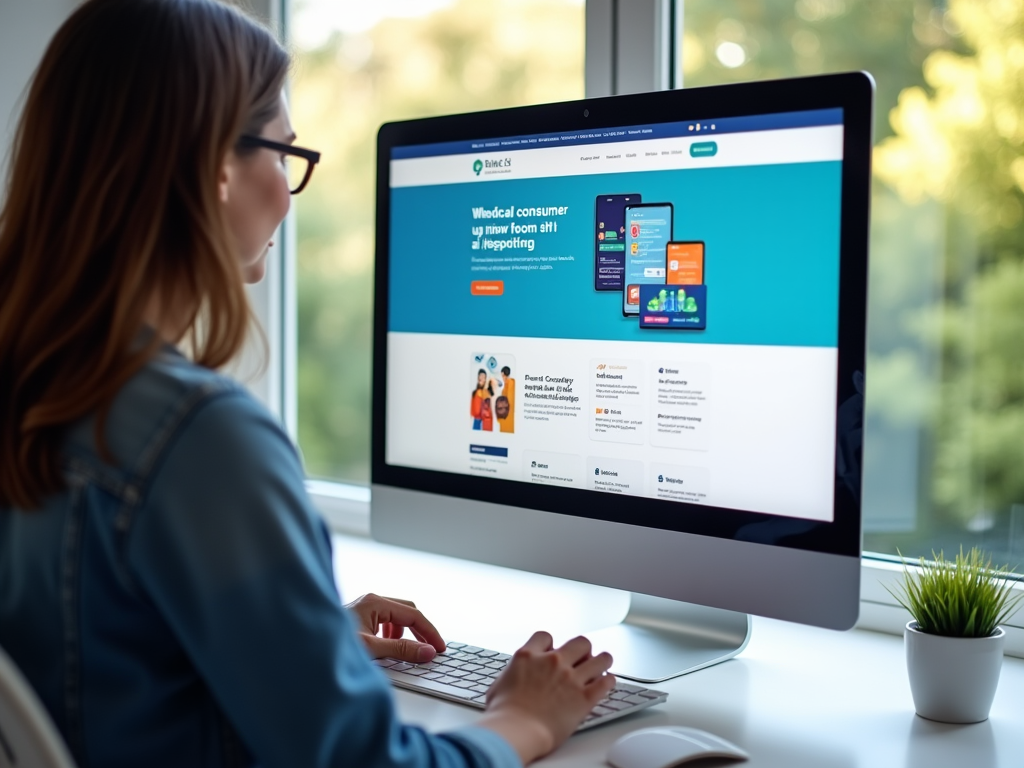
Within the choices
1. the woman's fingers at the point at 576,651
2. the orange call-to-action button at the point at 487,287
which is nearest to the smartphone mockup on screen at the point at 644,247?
the orange call-to-action button at the point at 487,287

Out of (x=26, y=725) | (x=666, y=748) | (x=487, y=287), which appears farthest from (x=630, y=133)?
(x=26, y=725)

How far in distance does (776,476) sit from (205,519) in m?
0.55

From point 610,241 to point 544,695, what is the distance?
18.3 inches

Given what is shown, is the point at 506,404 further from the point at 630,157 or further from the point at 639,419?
the point at 630,157

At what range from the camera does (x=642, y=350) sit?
1031mm

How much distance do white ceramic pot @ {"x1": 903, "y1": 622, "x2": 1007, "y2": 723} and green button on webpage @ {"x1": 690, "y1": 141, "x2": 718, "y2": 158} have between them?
492 millimetres

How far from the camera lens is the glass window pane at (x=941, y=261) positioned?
1.21m

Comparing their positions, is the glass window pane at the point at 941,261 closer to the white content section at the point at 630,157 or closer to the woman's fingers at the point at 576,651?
the white content section at the point at 630,157

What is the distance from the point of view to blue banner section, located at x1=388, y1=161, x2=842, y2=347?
0.93 m

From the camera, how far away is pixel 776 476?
95 cm

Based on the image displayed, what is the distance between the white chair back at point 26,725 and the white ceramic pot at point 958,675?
0.72 meters

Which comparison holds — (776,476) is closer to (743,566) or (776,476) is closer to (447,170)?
(743,566)

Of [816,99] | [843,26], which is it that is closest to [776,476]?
[816,99]

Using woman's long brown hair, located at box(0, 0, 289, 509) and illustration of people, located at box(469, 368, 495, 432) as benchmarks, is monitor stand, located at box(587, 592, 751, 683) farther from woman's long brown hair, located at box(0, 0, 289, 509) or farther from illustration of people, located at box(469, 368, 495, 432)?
woman's long brown hair, located at box(0, 0, 289, 509)
